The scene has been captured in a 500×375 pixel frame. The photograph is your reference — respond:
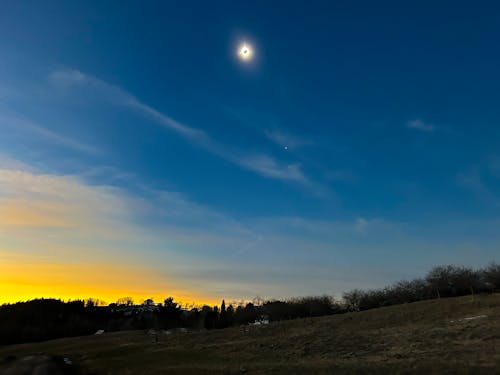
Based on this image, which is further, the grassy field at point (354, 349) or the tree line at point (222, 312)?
the tree line at point (222, 312)

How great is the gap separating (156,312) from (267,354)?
112 metres

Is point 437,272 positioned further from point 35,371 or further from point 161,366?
point 35,371

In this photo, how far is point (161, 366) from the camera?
45000mm

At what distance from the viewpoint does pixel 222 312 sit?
458 ft

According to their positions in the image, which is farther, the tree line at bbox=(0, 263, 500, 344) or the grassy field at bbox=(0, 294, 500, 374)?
the tree line at bbox=(0, 263, 500, 344)

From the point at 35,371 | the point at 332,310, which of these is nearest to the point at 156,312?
the point at 332,310

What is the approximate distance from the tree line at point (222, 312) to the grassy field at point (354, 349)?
32.7 metres

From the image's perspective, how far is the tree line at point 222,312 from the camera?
4146 inches

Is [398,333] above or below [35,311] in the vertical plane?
below

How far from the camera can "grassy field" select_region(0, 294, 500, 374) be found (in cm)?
3119

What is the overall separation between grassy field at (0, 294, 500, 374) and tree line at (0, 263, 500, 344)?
107ft

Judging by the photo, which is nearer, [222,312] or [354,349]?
[354,349]

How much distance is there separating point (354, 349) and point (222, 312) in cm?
10073

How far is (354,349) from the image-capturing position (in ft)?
141
